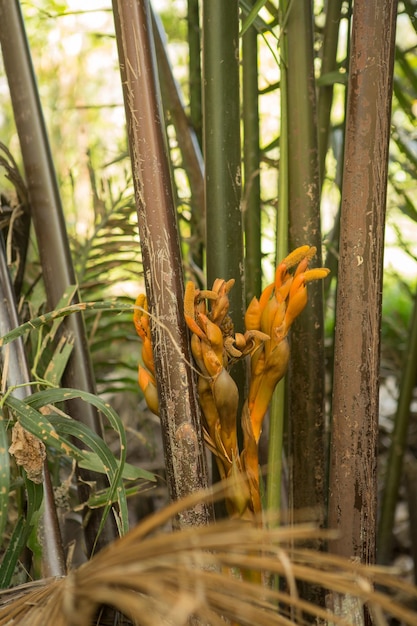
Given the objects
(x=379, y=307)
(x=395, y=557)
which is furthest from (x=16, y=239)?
(x=395, y=557)

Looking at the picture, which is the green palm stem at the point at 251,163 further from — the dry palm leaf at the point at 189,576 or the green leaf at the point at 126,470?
the dry palm leaf at the point at 189,576

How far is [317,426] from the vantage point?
534 mm

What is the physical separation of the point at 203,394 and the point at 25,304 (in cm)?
30

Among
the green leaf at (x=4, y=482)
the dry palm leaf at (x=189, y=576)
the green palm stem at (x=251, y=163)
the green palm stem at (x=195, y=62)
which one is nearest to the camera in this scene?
the dry palm leaf at (x=189, y=576)

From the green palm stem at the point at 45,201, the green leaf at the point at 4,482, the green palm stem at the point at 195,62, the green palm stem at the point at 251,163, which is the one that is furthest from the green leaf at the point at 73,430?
the green palm stem at the point at 195,62

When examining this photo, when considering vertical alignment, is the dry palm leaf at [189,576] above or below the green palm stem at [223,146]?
below

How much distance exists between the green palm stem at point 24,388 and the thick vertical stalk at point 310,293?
0.19 metres

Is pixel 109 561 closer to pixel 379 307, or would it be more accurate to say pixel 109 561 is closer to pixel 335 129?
pixel 379 307

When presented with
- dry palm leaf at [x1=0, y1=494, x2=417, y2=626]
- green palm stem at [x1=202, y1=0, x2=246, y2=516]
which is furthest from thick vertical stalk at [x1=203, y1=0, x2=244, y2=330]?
dry palm leaf at [x1=0, y1=494, x2=417, y2=626]

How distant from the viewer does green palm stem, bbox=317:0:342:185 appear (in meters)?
0.60

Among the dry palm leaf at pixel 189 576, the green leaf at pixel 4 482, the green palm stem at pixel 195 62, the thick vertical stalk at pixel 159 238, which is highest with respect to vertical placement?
the green palm stem at pixel 195 62

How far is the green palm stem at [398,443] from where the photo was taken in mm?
754

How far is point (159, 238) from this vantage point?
0.41 meters

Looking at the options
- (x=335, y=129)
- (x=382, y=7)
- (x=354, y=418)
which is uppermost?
(x=335, y=129)
